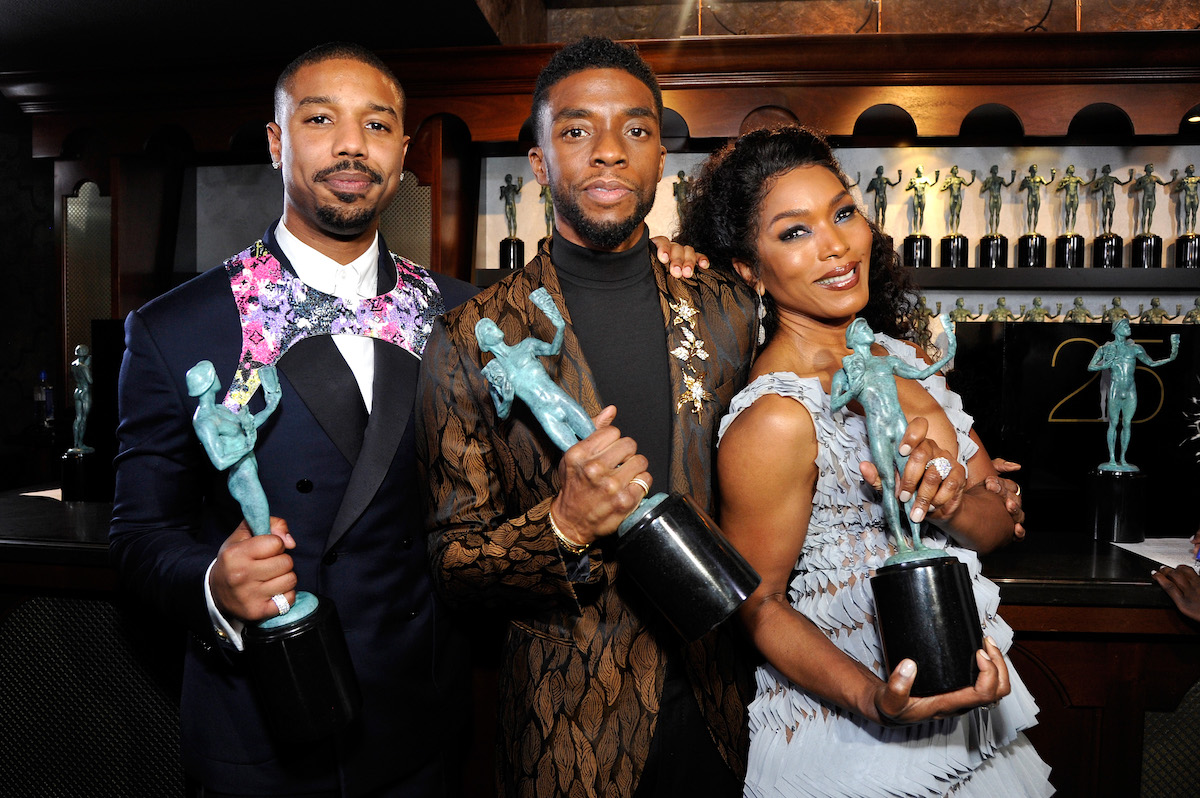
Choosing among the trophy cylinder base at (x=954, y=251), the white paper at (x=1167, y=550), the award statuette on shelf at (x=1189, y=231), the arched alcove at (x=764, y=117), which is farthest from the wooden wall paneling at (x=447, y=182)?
the award statuette on shelf at (x=1189, y=231)

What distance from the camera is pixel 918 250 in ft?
11.5

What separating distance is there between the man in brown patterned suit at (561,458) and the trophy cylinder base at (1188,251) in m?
2.90

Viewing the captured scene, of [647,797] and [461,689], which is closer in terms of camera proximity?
[647,797]

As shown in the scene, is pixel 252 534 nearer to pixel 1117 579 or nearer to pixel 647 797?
pixel 647 797

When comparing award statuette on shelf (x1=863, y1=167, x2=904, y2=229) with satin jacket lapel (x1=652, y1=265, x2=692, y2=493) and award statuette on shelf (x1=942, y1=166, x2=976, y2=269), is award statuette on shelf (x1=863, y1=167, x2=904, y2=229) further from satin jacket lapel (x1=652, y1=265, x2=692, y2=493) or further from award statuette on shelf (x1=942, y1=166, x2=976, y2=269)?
satin jacket lapel (x1=652, y1=265, x2=692, y2=493)

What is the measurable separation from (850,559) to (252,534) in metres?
0.93

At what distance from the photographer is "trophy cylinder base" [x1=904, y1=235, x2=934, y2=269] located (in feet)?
11.5

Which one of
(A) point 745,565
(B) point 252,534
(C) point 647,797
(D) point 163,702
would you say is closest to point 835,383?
(A) point 745,565

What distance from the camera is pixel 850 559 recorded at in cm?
132

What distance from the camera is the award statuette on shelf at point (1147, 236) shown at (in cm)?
337

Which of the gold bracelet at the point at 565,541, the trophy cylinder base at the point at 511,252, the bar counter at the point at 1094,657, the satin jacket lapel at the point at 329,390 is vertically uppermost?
the trophy cylinder base at the point at 511,252

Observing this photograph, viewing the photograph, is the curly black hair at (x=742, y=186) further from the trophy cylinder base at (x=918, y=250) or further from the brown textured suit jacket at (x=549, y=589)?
the trophy cylinder base at (x=918, y=250)

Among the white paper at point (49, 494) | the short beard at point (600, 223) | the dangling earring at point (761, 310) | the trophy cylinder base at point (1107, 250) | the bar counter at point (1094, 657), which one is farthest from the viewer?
the trophy cylinder base at point (1107, 250)

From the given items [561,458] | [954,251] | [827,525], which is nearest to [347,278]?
[561,458]
